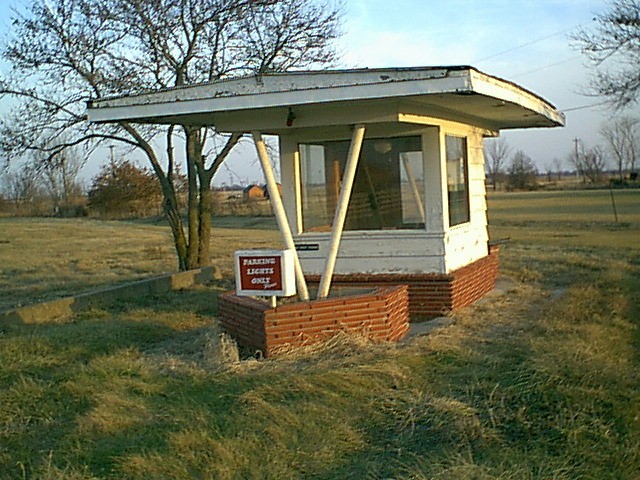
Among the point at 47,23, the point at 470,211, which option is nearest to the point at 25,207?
the point at 47,23

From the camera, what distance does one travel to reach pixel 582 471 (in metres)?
4.69

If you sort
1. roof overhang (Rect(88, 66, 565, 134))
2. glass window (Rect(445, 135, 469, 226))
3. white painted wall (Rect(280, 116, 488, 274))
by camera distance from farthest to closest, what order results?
glass window (Rect(445, 135, 469, 226))
white painted wall (Rect(280, 116, 488, 274))
roof overhang (Rect(88, 66, 565, 134))

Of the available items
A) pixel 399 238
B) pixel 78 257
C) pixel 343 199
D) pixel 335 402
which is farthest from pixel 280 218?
pixel 78 257

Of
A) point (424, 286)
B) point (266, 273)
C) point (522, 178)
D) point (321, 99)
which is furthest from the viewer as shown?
point (522, 178)

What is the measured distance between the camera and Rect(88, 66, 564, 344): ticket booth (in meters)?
8.45

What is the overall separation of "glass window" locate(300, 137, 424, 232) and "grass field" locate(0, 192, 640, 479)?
1.50m

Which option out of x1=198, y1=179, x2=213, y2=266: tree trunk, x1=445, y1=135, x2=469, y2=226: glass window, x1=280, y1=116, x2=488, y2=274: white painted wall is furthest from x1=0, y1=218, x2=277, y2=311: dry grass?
x1=445, y1=135, x2=469, y2=226: glass window

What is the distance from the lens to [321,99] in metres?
7.54

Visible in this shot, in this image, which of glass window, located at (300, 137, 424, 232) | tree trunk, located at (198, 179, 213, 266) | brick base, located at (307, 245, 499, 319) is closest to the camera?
brick base, located at (307, 245, 499, 319)

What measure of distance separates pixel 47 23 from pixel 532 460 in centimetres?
1356

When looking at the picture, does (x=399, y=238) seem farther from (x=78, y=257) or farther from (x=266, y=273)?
(x=78, y=257)

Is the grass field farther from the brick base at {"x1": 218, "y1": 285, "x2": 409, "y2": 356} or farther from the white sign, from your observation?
the white sign

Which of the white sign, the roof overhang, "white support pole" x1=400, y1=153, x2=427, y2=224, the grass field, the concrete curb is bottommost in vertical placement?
the grass field

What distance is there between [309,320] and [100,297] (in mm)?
5822
